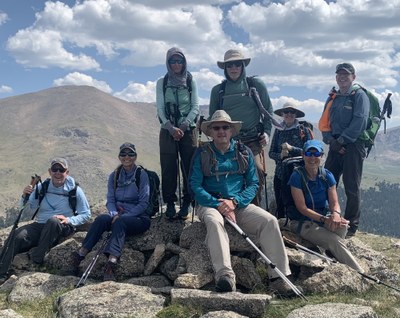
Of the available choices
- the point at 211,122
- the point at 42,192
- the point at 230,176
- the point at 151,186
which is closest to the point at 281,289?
the point at 230,176

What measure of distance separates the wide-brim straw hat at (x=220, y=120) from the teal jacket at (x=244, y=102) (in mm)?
1224

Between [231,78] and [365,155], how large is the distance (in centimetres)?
589

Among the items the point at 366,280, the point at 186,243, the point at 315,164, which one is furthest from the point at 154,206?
the point at 366,280

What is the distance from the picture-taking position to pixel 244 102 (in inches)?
541

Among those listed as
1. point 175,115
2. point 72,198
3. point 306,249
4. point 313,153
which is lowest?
point 306,249

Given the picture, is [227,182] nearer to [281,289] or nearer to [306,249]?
[306,249]

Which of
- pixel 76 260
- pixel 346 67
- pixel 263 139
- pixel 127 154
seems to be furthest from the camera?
pixel 346 67

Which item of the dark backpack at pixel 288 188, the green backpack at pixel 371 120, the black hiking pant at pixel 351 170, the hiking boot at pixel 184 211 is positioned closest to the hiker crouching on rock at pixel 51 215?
the hiking boot at pixel 184 211

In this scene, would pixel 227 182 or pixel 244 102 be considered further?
pixel 244 102

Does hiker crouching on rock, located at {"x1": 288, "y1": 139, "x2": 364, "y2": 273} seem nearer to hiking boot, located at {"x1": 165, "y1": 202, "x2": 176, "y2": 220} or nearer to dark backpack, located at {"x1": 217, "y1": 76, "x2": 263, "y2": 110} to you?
dark backpack, located at {"x1": 217, "y1": 76, "x2": 263, "y2": 110}

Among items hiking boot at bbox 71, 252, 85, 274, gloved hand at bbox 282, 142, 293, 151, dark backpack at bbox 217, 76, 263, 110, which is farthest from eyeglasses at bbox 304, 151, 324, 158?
hiking boot at bbox 71, 252, 85, 274

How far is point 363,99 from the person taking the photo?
13.9 meters

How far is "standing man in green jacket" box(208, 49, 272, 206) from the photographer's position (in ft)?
45.1

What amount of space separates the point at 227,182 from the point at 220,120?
73.1 inches
